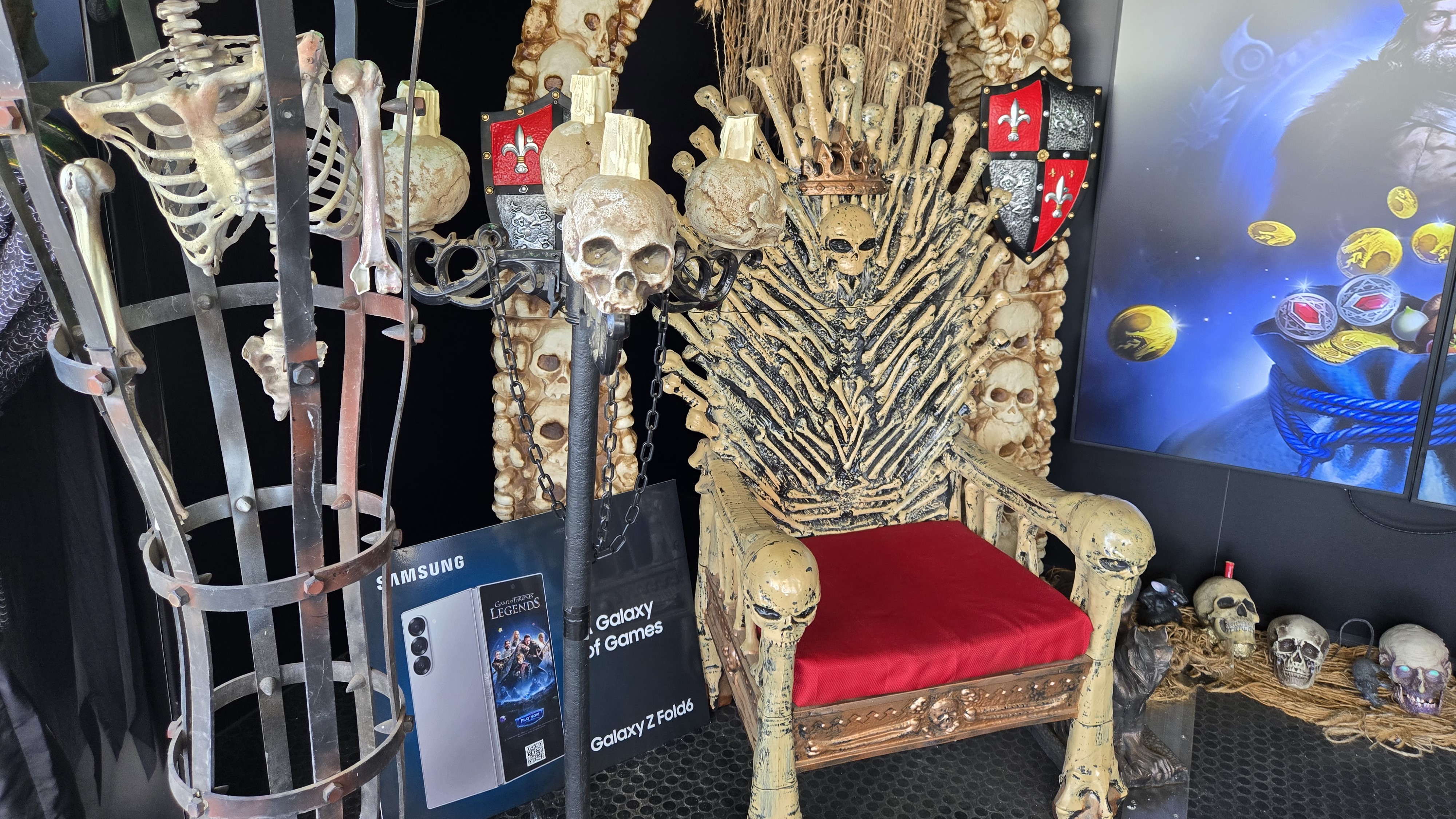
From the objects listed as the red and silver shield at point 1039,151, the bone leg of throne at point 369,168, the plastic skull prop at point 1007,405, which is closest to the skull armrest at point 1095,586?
the plastic skull prop at point 1007,405

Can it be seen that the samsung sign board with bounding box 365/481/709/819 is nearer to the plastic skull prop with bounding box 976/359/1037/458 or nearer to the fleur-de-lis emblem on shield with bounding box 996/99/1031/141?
the plastic skull prop with bounding box 976/359/1037/458

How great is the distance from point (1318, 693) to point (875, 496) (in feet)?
4.97

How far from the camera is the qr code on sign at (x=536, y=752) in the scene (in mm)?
2176

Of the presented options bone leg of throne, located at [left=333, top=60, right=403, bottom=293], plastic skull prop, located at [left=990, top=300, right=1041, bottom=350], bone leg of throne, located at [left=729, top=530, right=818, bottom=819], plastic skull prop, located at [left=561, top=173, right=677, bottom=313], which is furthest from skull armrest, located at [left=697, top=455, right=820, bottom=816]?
plastic skull prop, located at [left=990, top=300, right=1041, bottom=350]

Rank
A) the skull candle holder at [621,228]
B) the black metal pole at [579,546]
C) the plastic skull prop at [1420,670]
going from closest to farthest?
the skull candle holder at [621,228], the black metal pole at [579,546], the plastic skull prop at [1420,670]

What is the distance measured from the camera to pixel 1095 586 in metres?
2.01

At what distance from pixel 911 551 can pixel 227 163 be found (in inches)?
69.1

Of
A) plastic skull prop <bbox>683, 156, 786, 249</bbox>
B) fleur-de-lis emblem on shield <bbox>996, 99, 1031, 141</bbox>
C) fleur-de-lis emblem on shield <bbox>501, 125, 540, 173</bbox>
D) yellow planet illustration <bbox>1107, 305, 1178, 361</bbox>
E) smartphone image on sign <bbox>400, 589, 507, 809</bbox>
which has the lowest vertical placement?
smartphone image on sign <bbox>400, 589, 507, 809</bbox>

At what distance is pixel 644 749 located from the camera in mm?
2391

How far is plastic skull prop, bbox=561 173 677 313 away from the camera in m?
1.14

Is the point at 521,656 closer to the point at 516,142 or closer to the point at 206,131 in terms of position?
the point at 516,142

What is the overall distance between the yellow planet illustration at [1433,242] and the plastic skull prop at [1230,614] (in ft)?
3.59

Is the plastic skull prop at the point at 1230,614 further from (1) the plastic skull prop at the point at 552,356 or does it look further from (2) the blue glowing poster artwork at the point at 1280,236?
(1) the plastic skull prop at the point at 552,356

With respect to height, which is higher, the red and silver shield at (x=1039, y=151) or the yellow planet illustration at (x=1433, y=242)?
the red and silver shield at (x=1039, y=151)
